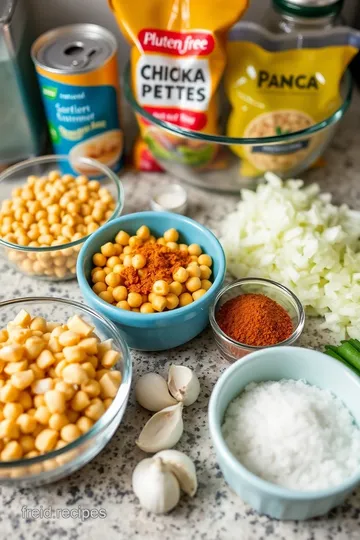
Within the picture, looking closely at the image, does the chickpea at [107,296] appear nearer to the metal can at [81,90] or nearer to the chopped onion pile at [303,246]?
the chopped onion pile at [303,246]

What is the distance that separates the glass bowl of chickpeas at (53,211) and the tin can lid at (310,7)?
0.54 metres

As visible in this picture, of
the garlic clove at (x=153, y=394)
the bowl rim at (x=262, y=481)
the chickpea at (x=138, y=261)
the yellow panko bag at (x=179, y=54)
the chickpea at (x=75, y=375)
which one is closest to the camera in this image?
the bowl rim at (x=262, y=481)

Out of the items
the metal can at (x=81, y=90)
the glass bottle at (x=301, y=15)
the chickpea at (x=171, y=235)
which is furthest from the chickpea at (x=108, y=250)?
the glass bottle at (x=301, y=15)

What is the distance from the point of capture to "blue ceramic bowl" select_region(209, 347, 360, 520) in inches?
32.3

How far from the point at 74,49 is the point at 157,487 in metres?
0.99

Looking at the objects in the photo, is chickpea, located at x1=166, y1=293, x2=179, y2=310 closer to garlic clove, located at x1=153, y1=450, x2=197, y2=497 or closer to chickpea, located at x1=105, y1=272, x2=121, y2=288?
chickpea, located at x1=105, y1=272, x2=121, y2=288

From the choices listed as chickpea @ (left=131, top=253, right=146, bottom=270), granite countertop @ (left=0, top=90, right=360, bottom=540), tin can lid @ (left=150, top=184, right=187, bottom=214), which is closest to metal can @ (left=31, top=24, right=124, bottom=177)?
tin can lid @ (left=150, top=184, right=187, bottom=214)

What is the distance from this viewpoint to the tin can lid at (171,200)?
53.0 inches

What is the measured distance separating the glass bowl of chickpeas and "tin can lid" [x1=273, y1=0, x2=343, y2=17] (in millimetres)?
536

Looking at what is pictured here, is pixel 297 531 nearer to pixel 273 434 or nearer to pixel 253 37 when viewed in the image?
pixel 273 434

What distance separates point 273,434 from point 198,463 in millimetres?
145

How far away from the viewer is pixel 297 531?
2.92 feet

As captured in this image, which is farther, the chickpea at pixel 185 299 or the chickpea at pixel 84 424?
the chickpea at pixel 185 299

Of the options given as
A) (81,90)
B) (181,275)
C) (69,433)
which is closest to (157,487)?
(69,433)
